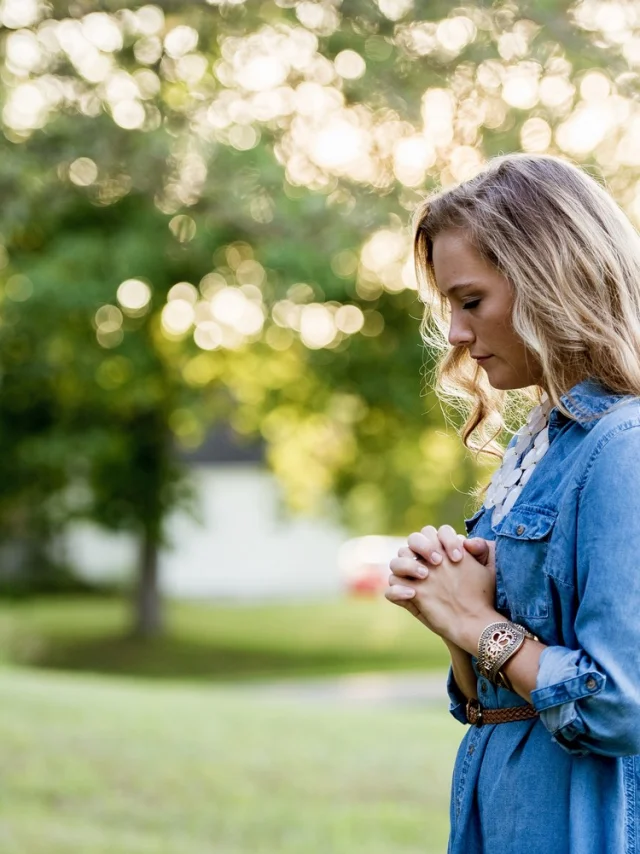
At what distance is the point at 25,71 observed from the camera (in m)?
6.42

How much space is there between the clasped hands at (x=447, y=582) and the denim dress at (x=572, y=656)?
0.12 ft

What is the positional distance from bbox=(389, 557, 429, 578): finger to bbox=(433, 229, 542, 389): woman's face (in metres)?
0.34

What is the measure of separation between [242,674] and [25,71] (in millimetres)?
17005

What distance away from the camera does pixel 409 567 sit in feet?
6.48

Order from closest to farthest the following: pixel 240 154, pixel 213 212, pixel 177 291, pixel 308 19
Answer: pixel 308 19
pixel 240 154
pixel 213 212
pixel 177 291

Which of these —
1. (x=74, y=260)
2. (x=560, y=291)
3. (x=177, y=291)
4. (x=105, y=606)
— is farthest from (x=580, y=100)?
(x=105, y=606)

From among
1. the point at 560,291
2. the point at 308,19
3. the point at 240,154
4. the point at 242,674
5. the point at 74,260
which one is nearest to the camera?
the point at 560,291

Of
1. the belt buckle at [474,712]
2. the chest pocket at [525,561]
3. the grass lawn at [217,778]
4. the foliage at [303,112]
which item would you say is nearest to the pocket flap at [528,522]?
the chest pocket at [525,561]

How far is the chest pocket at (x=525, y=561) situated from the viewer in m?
1.87

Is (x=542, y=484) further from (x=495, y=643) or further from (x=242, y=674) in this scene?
(x=242, y=674)

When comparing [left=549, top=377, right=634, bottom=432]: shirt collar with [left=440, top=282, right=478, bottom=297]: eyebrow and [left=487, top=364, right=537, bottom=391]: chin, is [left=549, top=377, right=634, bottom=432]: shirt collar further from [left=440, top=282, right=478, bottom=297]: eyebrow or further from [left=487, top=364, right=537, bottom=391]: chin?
[left=440, top=282, right=478, bottom=297]: eyebrow

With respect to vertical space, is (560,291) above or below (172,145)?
above

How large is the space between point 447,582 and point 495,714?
247 millimetres

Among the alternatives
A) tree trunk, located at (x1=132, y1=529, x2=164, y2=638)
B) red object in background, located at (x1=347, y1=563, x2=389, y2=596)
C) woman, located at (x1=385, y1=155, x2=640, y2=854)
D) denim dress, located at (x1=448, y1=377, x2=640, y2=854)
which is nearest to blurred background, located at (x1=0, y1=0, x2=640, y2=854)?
tree trunk, located at (x1=132, y1=529, x2=164, y2=638)
